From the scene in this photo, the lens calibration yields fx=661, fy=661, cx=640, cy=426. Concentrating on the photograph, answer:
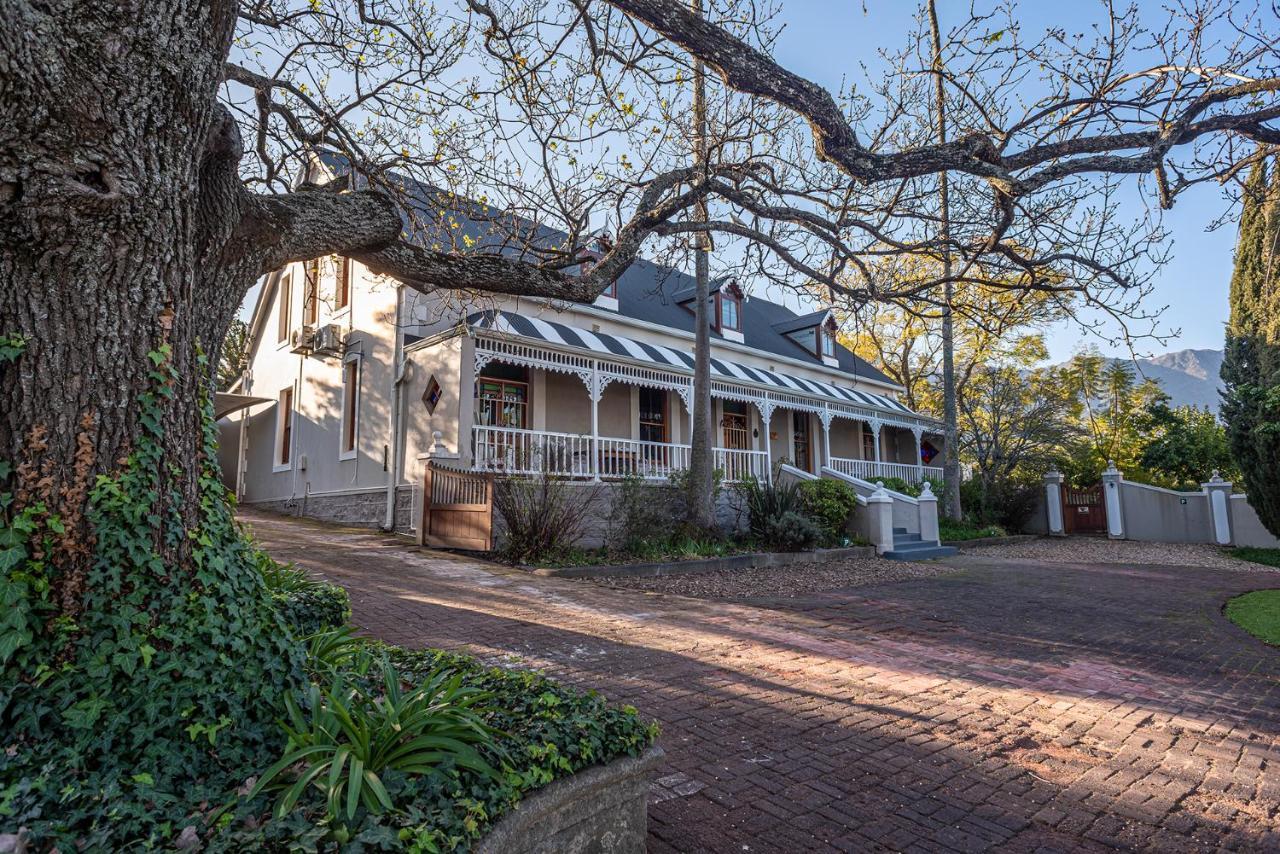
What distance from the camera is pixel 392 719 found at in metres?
2.30

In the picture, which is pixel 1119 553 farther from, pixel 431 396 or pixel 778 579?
pixel 431 396

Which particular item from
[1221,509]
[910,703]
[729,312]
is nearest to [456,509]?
[910,703]

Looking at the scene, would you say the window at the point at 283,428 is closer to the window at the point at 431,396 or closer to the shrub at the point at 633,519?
the window at the point at 431,396

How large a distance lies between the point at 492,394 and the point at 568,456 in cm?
261

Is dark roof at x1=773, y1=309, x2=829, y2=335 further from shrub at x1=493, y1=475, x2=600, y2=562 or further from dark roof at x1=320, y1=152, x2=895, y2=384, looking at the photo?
shrub at x1=493, y1=475, x2=600, y2=562

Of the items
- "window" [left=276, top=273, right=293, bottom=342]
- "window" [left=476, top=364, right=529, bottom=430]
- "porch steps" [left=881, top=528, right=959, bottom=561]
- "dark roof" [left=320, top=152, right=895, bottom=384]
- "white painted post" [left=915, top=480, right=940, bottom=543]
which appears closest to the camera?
"porch steps" [left=881, top=528, right=959, bottom=561]

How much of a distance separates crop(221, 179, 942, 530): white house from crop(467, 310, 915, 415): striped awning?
74 millimetres

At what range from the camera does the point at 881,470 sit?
20594 millimetres

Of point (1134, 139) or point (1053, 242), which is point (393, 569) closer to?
point (1053, 242)

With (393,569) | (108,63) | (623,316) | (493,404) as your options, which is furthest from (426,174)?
(623,316)

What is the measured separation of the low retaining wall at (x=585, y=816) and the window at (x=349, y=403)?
1444cm

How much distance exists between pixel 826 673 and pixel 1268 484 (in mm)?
14353

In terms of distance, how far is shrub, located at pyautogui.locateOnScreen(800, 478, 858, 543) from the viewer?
→ 13977mm

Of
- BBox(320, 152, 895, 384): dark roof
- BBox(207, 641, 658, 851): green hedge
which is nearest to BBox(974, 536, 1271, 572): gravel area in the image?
BBox(320, 152, 895, 384): dark roof
